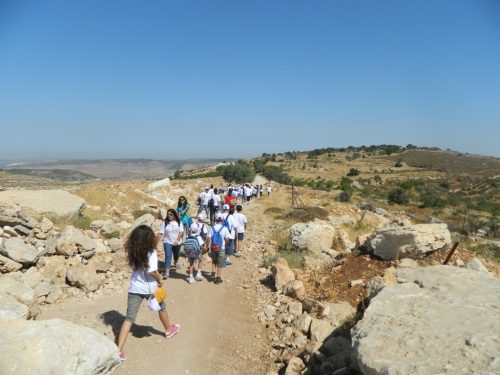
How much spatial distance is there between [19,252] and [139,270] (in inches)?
173

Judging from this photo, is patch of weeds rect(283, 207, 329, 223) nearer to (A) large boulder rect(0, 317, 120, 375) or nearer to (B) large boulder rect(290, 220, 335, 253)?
(B) large boulder rect(290, 220, 335, 253)

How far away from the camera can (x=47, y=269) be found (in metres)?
8.39

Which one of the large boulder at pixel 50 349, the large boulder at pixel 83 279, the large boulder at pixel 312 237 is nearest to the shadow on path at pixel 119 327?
the large boulder at pixel 83 279

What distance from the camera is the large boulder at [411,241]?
8.88 metres

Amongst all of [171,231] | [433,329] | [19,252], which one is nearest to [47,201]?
[19,252]

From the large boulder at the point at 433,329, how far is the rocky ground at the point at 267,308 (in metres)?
0.02

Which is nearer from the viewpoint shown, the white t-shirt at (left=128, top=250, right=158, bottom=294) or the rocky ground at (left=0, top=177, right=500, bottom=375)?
the rocky ground at (left=0, top=177, right=500, bottom=375)

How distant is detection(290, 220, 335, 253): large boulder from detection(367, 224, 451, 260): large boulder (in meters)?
2.29

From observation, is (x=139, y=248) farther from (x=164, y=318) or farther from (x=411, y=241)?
(x=411, y=241)

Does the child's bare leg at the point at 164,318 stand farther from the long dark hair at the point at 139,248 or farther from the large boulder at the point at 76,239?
the large boulder at the point at 76,239

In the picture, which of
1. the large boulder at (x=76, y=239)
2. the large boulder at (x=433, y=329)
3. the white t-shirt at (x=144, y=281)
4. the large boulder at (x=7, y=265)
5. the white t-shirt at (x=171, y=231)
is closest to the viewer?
the large boulder at (x=433, y=329)

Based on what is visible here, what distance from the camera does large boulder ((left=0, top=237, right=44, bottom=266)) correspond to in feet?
26.9

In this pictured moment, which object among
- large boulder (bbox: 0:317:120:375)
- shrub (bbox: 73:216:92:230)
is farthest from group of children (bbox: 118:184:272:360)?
shrub (bbox: 73:216:92:230)

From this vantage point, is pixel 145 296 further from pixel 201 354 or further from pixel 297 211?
pixel 297 211
